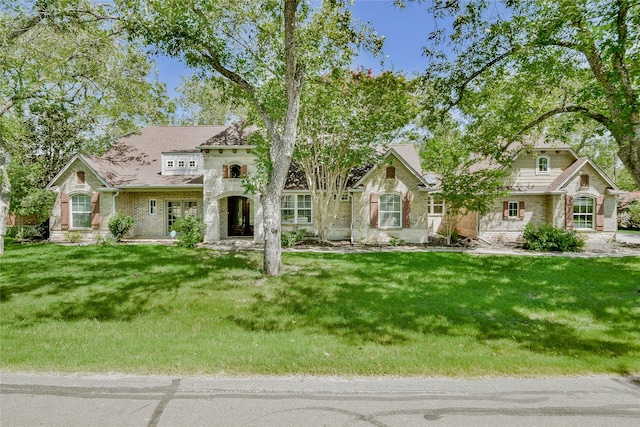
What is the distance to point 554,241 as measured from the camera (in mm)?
14930

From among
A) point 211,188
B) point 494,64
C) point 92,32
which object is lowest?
point 211,188

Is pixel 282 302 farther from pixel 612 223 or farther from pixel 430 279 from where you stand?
pixel 612 223

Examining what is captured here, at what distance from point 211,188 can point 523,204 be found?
59.4ft

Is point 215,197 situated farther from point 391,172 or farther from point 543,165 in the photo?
point 543,165

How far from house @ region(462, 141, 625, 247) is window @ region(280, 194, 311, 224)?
33.7ft

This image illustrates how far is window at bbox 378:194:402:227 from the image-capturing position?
56.7 ft

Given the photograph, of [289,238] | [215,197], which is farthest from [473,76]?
[215,197]

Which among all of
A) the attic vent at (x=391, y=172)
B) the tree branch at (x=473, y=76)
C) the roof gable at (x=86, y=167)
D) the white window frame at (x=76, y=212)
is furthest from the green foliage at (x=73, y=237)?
the tree branch at (x=473, y=76)

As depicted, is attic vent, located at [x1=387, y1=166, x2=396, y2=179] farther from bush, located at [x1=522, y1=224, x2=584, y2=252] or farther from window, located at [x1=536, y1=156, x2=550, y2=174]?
window, located at [x1=536, y1=156, x2=550, y2=174]

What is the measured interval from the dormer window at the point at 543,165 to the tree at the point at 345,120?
1036 cm

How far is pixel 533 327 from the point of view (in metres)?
5.72

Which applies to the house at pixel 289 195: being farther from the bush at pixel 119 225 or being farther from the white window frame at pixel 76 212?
the bush at pixel 119 225

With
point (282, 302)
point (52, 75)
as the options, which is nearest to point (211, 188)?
point (52, 75)

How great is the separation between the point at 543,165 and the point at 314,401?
21.5 metres
